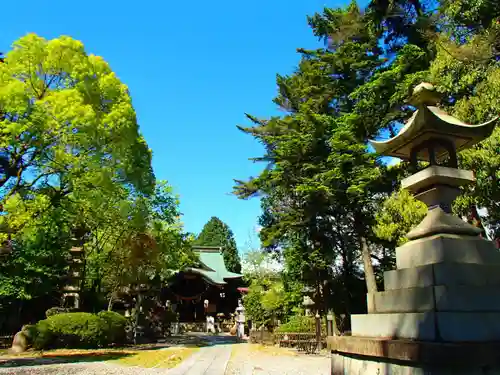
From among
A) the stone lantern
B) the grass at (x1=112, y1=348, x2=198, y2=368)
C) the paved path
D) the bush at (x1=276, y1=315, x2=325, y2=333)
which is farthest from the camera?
the stone lantern

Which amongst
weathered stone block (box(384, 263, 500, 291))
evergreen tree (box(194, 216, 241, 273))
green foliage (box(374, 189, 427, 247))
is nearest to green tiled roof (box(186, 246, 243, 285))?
evergreen tree (box(194, 216, 241, 273))

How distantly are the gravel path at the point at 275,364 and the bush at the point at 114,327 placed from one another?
18.2ft

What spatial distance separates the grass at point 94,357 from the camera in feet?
38.9

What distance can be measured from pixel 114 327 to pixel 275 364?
8.35 meters

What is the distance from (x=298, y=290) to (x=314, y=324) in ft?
9.95

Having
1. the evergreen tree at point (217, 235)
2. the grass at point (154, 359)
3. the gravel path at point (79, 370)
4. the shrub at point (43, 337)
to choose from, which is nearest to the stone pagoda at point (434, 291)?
the gravel path at point (79, 370)

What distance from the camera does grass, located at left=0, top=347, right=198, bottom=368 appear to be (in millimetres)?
11867

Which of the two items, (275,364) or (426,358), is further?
(275,364)

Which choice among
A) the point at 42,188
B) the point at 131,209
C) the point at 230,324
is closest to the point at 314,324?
the point at 131,209

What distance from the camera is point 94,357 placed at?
13133 millimetres

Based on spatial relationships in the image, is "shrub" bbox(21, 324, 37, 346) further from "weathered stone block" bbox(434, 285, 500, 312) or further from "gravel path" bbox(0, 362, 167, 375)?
"weathered stone block" bbox(434, 285, 500, 312)

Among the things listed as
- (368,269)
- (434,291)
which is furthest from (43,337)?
(434,291)

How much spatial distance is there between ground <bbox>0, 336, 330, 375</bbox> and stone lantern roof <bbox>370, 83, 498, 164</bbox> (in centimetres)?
640

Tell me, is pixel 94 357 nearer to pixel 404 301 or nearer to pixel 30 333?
pixel 30 333
